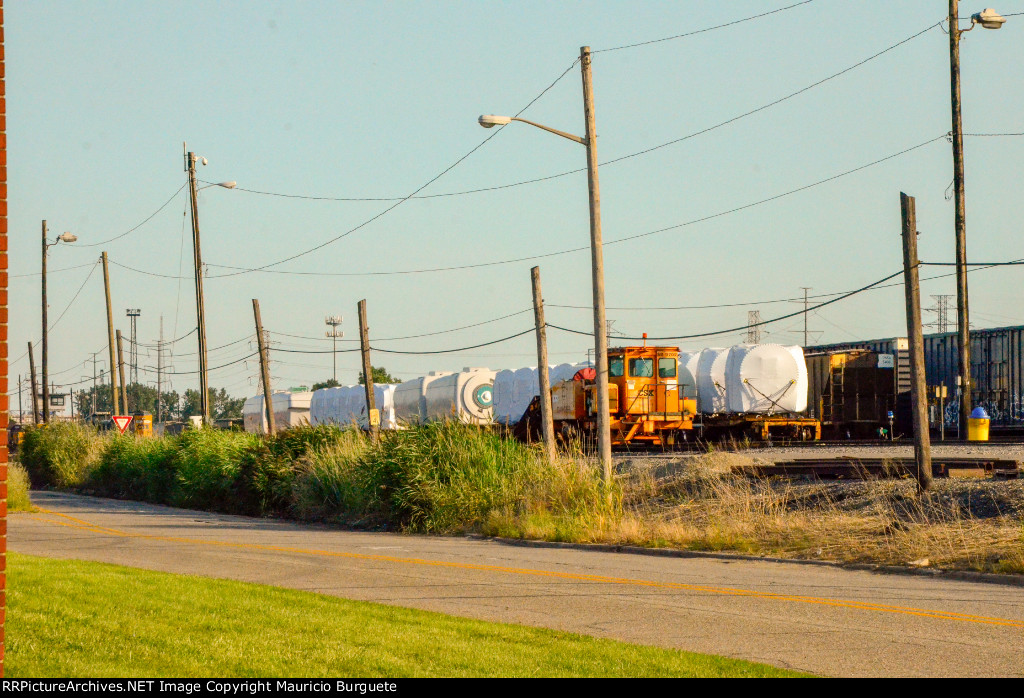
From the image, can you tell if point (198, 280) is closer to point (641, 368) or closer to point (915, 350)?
point (641, 368)

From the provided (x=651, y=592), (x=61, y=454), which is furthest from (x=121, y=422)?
(x=651, y=592)

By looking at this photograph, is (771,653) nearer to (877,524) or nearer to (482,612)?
(482,612)

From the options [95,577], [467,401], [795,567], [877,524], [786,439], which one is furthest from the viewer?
[467,401]

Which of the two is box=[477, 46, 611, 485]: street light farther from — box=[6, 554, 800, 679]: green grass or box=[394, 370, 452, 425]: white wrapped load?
box=[394, 370, 452, 425]: white wrapped load

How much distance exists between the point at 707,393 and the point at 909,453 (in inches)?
486

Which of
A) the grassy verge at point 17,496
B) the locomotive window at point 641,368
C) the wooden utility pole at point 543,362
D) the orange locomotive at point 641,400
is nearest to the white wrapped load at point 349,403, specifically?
the orange locomotive at point 641,400

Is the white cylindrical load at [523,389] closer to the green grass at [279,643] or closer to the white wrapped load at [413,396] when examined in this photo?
the white wrapped load at [413,396]

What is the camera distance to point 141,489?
3856cm

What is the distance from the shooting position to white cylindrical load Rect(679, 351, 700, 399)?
37344 mm

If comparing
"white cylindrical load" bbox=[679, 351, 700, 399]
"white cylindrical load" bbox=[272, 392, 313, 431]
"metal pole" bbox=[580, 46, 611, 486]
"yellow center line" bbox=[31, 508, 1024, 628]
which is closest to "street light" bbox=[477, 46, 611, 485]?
"metal pole" bbox=[580, 46, 611, 486]

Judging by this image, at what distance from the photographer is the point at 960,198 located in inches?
1203

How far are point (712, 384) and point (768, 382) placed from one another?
191 centimetres

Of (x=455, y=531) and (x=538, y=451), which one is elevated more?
(x=538, y=451)
